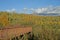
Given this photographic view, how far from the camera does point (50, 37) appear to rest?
44.1ft

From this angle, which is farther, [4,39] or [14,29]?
[14,29]

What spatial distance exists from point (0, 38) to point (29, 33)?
4582 millimetres

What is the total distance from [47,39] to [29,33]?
42.4 inches

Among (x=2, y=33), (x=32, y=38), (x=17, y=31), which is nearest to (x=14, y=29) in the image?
(x=17, y=31)

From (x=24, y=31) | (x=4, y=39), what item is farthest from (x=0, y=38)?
(x=24, y=31)

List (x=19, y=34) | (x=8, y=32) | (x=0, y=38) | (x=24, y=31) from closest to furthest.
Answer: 1. (x=0, y=38)
2. (x=8, y=32)
3. (x=19, y=34)
4. (x=24, y=31)

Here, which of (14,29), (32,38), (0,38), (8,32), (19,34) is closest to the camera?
(0,38)

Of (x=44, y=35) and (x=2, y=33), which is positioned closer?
(x=2, y=33)

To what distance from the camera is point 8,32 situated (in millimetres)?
9594

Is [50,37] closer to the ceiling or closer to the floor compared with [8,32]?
closer to the floor

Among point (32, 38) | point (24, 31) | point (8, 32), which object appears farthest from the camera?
point (32, 38)

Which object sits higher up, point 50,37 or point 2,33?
point 2,33

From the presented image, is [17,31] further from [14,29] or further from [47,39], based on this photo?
[47,39]

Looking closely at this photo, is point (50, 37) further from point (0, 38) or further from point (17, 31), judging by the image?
point (0, 38)
